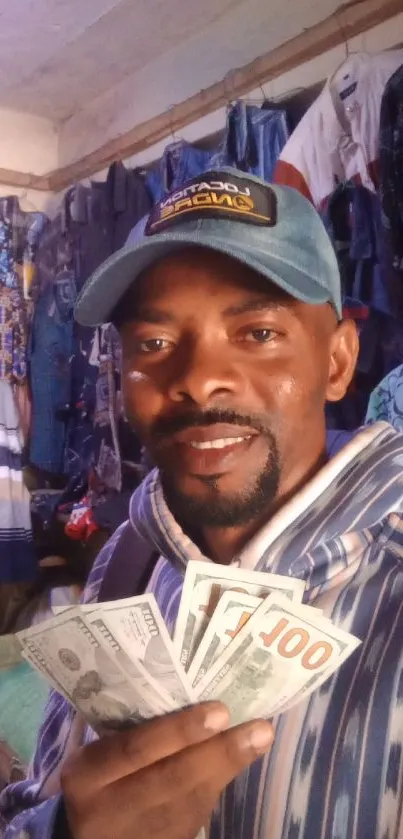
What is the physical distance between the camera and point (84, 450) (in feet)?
9.73

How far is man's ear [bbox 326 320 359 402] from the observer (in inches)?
37.5

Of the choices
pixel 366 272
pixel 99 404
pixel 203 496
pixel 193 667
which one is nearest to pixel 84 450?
pixel 99 404

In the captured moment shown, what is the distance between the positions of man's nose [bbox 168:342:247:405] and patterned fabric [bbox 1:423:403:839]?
156 millimetres

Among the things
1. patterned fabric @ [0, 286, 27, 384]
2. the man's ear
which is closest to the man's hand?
the man's ear

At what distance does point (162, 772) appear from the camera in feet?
2.00

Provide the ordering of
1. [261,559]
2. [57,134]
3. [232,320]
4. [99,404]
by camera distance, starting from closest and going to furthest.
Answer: [261,559] < [232,320] < [99,404] < [57,134]

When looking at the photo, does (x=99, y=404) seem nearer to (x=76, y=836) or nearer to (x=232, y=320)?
(x=232, y=320)

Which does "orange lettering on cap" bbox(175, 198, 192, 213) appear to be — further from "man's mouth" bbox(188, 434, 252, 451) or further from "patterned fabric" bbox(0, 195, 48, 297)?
"patterned fabric" bbox(0, 195, 48, 297)

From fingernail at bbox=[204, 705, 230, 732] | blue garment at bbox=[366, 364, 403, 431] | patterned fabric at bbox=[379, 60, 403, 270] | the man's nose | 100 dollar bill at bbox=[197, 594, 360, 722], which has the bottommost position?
fingernail at bbox=[204, 705, 230, 732]

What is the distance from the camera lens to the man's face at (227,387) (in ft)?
2.77

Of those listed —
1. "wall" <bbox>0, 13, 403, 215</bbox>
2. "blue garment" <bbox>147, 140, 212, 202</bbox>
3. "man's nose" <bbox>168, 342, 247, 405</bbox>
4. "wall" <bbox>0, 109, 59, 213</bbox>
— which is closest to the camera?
"man's nose" <bbox>168, 342, 247, 405</bbox>

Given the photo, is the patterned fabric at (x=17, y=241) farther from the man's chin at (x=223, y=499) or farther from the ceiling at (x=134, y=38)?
the man's chin at (x=223, y=499)

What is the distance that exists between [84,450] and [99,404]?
23 centimetres

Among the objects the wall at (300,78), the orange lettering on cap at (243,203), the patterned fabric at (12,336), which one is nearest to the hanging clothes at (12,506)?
the patterned fabric at (12,336)
